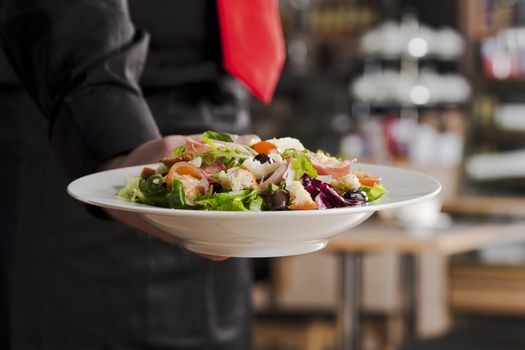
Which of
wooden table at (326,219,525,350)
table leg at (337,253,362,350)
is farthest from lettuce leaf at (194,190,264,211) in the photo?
table leg at (337,253,362,350)

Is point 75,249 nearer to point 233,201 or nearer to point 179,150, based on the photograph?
point 179,150

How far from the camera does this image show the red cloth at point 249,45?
122 centimetres

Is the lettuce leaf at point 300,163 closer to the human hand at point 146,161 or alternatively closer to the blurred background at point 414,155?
the human hand at point 146,161

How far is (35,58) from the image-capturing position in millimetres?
1058

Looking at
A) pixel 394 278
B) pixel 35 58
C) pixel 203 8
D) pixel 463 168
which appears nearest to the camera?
pixel 35 58

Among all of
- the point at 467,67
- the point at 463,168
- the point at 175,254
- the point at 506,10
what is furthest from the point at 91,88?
the point at 467,67

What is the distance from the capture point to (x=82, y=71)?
3.36ft

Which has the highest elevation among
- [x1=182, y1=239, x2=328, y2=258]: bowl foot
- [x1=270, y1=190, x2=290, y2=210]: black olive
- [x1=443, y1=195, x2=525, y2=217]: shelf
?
[x1=270, y1=190, x2=290, y2=210]: black olive

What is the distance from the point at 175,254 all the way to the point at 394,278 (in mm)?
3386

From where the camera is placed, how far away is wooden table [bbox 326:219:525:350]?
2838 millimetres

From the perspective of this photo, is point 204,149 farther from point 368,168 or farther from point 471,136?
point 471,136

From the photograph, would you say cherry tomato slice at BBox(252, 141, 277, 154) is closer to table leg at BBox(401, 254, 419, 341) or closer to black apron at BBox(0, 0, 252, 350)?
black apron at BBox(0, 0, 252, 350)

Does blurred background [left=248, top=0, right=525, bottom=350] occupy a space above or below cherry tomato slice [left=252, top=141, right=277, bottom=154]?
below

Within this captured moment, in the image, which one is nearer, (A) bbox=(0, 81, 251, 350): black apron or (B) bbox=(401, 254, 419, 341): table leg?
(A) bbox=(0, 81, 251, 350): black apron
